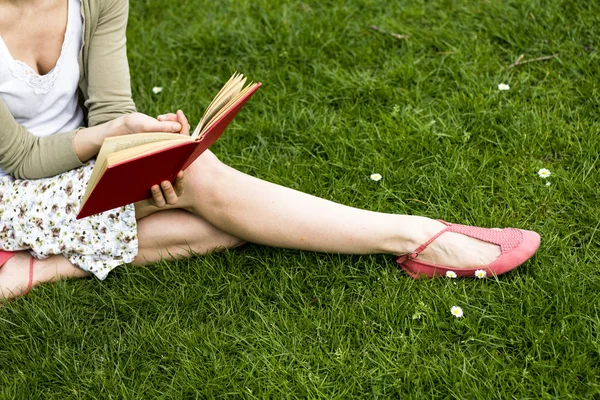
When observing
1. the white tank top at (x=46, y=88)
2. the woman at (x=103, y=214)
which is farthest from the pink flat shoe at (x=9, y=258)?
the white tank top at (x=46, y=88)

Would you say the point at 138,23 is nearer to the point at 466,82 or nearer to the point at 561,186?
the point at 466,82

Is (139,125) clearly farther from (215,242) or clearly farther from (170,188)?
(215,242)

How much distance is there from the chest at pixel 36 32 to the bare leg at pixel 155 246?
2.02ft

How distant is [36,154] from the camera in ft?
7.73

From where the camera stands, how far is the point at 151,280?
8.40 feet

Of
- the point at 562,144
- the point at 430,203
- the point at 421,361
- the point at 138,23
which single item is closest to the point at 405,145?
the point at 430,203

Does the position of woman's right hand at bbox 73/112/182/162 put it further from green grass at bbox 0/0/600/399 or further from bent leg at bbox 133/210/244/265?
green grass at bbox 0/0/600/399

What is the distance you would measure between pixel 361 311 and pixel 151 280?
0.73m

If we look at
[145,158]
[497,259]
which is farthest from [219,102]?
[497,259]

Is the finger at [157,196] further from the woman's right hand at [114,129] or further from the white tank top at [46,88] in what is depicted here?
the white tank top at [46,88]

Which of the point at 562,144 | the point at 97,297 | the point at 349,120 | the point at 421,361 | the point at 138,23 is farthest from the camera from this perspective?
the point at 138,23

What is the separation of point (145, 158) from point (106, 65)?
2.38 ft

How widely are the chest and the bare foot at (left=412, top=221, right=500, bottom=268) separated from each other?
1.36 metres

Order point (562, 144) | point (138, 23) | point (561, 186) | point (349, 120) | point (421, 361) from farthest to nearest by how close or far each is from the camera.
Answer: point (138, 23) → point (349, 120) → point (562, 144) → point (561, 186) → point (421, 361)
